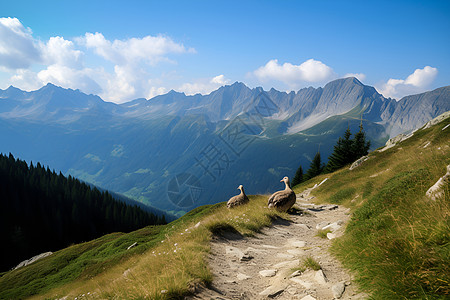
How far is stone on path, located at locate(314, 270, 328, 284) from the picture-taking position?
5352 mm

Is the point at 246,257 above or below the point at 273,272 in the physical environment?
above

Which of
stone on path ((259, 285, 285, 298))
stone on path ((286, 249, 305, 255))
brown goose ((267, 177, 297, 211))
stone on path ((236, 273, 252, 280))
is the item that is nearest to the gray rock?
stone on path ((236, 273, 252, 280))

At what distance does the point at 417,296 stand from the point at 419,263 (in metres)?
0.57

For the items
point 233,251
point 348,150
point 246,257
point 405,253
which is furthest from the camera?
point 348,150

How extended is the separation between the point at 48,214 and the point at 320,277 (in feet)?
423

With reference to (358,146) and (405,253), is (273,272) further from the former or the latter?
(358,146)

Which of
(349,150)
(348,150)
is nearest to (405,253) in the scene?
(349,150)

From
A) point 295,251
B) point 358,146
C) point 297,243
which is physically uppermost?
point 358,146

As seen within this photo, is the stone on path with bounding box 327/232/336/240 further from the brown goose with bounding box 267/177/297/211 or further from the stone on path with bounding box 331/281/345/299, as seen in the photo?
the brown goose with bounding box 267/177/297/211

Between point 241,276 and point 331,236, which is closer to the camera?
point 241,276

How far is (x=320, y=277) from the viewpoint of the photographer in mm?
5500

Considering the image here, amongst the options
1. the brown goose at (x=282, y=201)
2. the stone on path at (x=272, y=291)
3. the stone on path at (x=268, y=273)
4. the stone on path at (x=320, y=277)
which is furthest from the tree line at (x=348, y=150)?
the stone on path at (x=272, y=291)

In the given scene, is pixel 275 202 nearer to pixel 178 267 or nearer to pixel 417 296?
pixel 178 267

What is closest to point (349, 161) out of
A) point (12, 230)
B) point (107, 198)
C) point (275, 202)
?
point (275, 202)
